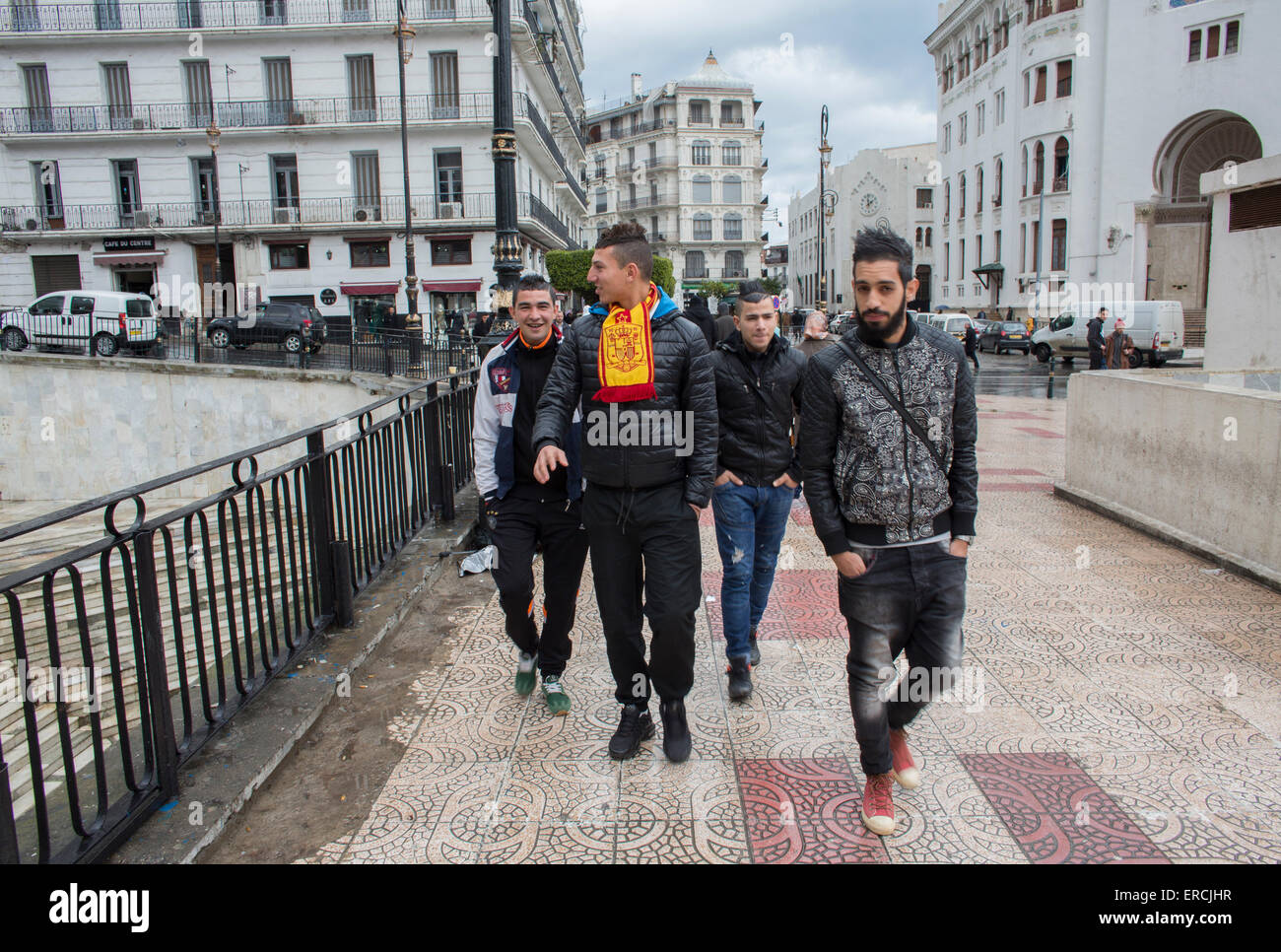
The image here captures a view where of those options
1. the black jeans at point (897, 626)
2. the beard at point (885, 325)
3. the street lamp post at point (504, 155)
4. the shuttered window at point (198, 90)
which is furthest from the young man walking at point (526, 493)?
the shuttered window at point (198, 90)

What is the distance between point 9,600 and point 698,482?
220 centimetres

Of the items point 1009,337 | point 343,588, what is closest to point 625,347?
point 343,588

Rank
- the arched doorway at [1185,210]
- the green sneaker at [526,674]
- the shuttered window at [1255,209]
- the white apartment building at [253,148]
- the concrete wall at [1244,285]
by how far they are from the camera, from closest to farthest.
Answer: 1. the green sneaker at [526,674]
2. the shuttered window at [1255,209]
3. the concrete wall at [1244,285]
4. the white apartment building at [253,148]
5. the arched doorway at [1185,210]

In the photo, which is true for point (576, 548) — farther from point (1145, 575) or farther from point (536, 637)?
point (1145, 575)

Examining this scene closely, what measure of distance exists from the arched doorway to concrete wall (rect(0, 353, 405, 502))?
33413 millimetres

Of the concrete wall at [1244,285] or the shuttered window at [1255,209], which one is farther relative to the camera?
the concrete wall at [1244,285]

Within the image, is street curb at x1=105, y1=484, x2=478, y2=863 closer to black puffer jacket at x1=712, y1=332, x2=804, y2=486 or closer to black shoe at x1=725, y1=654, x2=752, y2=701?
black shoe at x1=725, y1=654, x2=752, y2=701

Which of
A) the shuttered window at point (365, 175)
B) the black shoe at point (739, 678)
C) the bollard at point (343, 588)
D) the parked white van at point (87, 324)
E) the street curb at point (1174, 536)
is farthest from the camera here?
the shuttered window at point (365, 175)

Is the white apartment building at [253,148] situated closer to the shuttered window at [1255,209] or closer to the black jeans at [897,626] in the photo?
the shuttered window at [1255,209]

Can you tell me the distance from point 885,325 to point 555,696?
223 cm

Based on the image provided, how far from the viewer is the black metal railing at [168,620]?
2660mm

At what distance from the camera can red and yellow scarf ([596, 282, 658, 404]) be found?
3.39 meters

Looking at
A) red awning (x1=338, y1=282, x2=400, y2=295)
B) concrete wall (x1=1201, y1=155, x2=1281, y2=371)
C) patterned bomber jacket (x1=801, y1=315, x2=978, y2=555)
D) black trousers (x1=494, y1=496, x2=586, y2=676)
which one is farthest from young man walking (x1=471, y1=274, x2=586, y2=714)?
red awning (x1=338, y1=282, x2=400, y2=295)
